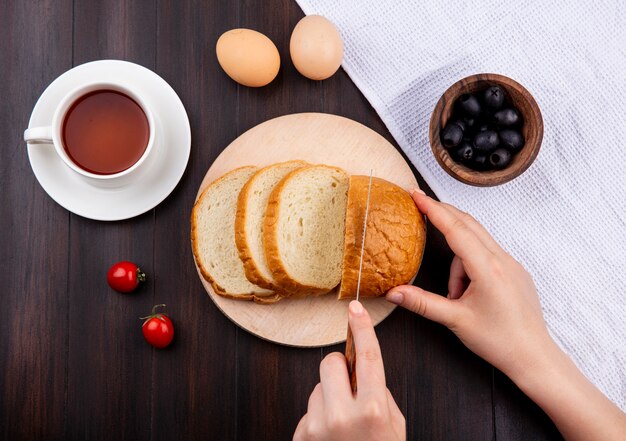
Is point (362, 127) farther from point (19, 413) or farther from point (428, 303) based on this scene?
point (19, 413)

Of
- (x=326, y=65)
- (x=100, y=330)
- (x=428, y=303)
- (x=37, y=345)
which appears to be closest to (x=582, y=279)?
(x=428, y=303)

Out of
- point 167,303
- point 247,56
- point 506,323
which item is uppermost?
point 247,56

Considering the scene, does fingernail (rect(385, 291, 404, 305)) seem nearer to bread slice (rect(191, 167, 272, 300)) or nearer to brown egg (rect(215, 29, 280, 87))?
bread slice (rect(191, 167, 272, 300))

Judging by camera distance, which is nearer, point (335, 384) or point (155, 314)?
point (335, 384)

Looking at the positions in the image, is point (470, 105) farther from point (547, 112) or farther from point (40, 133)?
point (40, 133)

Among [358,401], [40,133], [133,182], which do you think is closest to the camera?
[358,401]

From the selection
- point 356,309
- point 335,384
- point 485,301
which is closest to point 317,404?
point 335,384

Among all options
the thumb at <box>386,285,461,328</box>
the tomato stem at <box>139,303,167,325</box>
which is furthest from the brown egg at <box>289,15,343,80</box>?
the tomato stem at <box>139,303,167,325</box>
